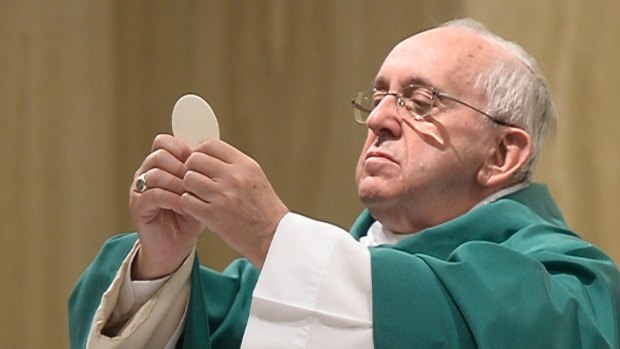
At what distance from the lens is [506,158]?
7.16 feet

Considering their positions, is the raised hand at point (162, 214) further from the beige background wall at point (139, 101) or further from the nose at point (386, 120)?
the beige background wall at point (139, 101)

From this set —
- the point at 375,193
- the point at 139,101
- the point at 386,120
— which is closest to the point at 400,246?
the point at 375,193

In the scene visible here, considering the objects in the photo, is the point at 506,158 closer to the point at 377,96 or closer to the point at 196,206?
the point at 377,96

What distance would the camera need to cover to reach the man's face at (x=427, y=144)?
2096mm

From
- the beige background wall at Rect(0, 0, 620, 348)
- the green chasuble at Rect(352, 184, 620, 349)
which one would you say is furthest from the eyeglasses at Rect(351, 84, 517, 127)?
the beige background wall at Rect(0, 0, 620, 348)

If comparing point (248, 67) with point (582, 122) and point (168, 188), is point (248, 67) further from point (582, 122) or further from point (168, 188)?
point (168, 188)

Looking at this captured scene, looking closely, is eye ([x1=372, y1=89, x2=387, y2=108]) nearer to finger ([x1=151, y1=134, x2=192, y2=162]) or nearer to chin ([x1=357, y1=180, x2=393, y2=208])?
chin ([x1=357, y1=180, x2=393, y2=208])

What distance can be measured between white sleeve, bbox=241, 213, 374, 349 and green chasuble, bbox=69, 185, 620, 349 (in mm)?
25

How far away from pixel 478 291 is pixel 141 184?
0.49 metres

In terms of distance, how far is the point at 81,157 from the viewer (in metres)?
3.42

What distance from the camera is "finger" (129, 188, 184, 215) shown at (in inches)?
70.6

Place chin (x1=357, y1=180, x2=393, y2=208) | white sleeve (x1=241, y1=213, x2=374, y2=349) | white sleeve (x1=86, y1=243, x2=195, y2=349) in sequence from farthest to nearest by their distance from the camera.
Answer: chin (x1=357, y1=180, x2=393, y2=208) < white sleeve (x1=86, y1=243, x2=195, y2=349) < white sleeve (x1=241, y1=213, x2=374, y2=349)

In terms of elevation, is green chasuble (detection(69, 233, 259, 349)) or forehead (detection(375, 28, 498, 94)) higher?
forehead (detection(375, 28, 498, 94))

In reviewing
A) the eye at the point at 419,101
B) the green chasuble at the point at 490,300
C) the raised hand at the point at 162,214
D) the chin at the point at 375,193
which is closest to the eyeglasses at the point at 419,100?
the eye at the point at 419,101
